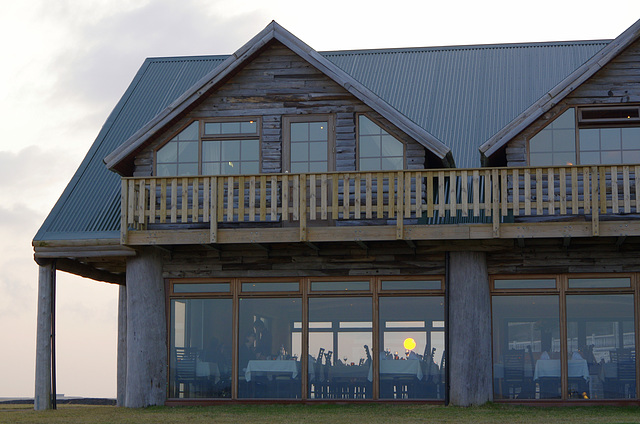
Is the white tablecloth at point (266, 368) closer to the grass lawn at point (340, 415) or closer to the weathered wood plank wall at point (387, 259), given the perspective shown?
the grass lawn at point (340, 415)

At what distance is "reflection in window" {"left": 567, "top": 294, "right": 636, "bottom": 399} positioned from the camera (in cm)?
1847

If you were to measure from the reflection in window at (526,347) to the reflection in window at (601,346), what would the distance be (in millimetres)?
334

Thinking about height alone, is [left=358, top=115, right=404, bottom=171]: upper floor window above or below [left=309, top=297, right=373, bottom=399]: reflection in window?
above

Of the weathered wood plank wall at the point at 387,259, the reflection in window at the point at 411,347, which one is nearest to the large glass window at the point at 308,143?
the weathered wood plank wall at the point at 387,259

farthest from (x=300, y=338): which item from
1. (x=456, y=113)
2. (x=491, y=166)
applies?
(x=456, y=113)

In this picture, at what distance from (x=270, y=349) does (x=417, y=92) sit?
8.30 metres

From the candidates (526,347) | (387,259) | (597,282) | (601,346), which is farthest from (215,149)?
(601,346)

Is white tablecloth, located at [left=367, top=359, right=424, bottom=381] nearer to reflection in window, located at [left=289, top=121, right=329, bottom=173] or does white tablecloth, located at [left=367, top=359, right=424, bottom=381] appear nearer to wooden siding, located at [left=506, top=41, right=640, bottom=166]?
reflection in window, located at [left=289, top=121, right=329, bottom=173]

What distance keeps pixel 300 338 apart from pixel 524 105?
8.29 m

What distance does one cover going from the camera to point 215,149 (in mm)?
19906

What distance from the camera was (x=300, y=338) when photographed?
1939 centimetres

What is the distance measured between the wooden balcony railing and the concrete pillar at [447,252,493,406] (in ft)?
3.63

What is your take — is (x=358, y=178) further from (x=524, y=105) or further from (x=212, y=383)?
(x=524, y=105)

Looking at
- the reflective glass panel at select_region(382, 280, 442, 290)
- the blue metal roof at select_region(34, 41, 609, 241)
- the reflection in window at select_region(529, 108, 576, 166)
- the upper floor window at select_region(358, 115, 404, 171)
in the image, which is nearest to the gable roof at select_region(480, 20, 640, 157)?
the reflection in window at select_region(529, 108, 576, 166)
